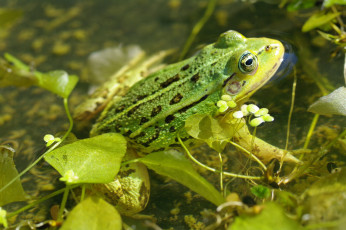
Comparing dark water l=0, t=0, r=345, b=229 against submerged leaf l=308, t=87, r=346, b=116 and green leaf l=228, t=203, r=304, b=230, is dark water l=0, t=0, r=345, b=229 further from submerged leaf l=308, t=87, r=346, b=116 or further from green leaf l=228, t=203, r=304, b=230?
green leaf l=228, t=203, r=304, b=230

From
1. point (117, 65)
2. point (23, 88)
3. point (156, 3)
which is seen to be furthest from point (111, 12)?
point (23, 88)

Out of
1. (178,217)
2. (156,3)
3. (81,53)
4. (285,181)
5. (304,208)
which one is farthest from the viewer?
(156,3)

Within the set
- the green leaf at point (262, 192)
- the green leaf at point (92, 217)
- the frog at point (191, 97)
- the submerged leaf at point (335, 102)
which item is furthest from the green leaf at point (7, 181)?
the submerged leaf at point (335, 102)

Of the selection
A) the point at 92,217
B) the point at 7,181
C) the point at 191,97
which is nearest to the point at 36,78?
the point at 7,181

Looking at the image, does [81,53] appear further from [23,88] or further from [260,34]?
[260,34]

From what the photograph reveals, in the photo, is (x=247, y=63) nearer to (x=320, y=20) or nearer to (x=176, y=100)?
(x=176, y=100)
